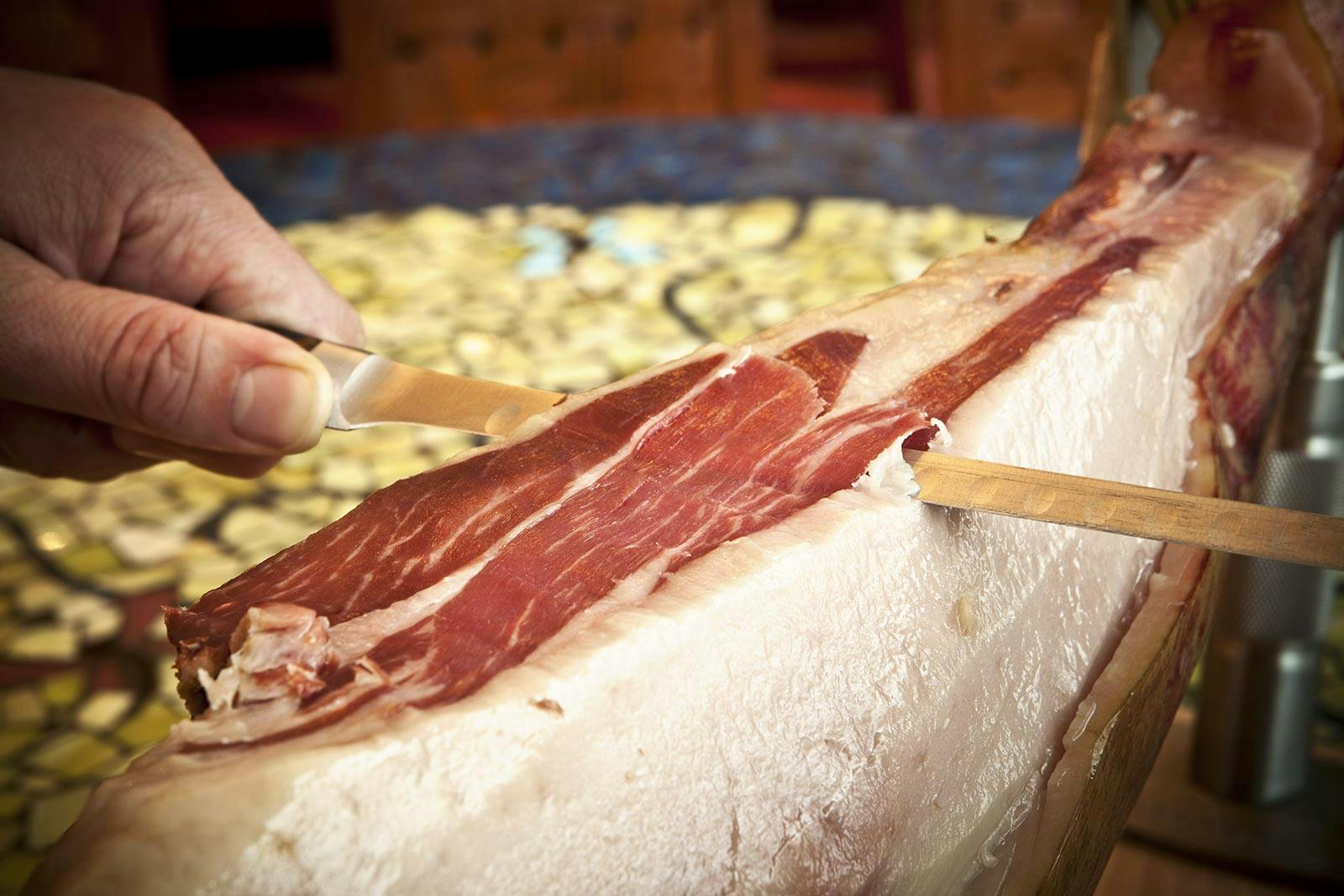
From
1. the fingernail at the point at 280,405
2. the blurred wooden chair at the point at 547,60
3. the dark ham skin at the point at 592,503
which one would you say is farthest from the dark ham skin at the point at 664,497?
the blurred wooden chair at the point at 547,60

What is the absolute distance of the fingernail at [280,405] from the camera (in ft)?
3.90

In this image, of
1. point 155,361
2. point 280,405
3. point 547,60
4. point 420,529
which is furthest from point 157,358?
point 547,60

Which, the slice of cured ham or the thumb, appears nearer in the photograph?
the slice of cured ham

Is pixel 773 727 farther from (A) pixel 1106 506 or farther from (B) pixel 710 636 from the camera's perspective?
(A) pixel 1106 506

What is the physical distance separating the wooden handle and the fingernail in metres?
0.62

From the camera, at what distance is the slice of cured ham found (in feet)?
2.18

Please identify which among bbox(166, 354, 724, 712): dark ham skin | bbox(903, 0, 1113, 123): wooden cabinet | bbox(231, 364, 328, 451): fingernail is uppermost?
bbox(166, 354, 724, 712): dark ham skin

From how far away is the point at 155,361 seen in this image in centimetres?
121

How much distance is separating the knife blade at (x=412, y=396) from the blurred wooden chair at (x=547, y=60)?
10.1 ft

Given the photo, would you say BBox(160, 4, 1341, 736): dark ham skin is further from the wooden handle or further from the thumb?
the thumb

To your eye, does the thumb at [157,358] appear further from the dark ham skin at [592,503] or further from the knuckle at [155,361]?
the dark ham skin at [592,503]

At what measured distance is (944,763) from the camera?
879mm

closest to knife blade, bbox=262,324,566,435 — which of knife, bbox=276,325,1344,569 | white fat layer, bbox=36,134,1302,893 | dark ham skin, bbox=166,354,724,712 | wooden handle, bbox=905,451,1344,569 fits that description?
knife, bbox=276,325,1344,569

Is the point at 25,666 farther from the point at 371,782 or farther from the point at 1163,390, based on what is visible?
the point at 1163,390
